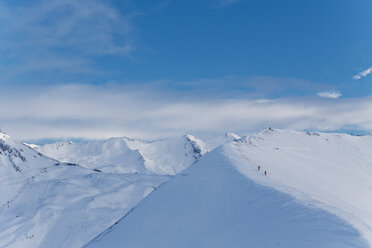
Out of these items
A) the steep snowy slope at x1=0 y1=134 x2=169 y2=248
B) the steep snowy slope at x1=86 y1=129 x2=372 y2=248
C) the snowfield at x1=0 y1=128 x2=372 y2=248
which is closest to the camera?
the steep snowy slope at x1=86 y1=129 x2=372 y2=248

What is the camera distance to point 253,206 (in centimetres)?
3538

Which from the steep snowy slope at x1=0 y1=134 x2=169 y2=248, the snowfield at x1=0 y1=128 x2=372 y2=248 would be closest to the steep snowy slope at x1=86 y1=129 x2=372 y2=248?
the snowfield at x1=0 y1=128 x2=372 y2=248

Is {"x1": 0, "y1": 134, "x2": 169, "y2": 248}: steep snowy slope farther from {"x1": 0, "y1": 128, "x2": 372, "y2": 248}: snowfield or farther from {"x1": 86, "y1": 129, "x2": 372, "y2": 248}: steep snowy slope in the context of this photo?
{"x1": 86, "y1": 129, "x2": 372, "y2": 248}: steep snowy slope

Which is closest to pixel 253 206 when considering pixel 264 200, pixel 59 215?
pixel 264 200

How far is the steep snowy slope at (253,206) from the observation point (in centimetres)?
2734

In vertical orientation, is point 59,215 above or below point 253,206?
below

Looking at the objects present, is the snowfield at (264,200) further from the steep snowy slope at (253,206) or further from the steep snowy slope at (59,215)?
the steep snowy slope at (59,215)

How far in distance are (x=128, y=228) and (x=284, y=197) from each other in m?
17.5

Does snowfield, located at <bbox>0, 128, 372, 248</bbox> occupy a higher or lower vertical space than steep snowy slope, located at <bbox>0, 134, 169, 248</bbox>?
higher

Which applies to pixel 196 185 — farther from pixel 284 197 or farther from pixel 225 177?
pixel 284 197

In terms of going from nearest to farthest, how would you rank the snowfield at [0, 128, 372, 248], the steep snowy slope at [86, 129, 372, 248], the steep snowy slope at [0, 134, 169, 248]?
the steep snowy slope at [86, 129, 372, 248]
the snowfield at [0, 128, 372, 248]
the steep snowy slope at [0, 134, 169, 248]

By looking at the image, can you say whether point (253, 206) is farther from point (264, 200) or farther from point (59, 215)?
point (59, 215)

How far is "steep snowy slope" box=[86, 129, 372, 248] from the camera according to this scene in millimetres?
27344

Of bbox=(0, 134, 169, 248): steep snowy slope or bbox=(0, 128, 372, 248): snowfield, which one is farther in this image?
bbox=(0, 134, 169, 248): steep snowy slope
